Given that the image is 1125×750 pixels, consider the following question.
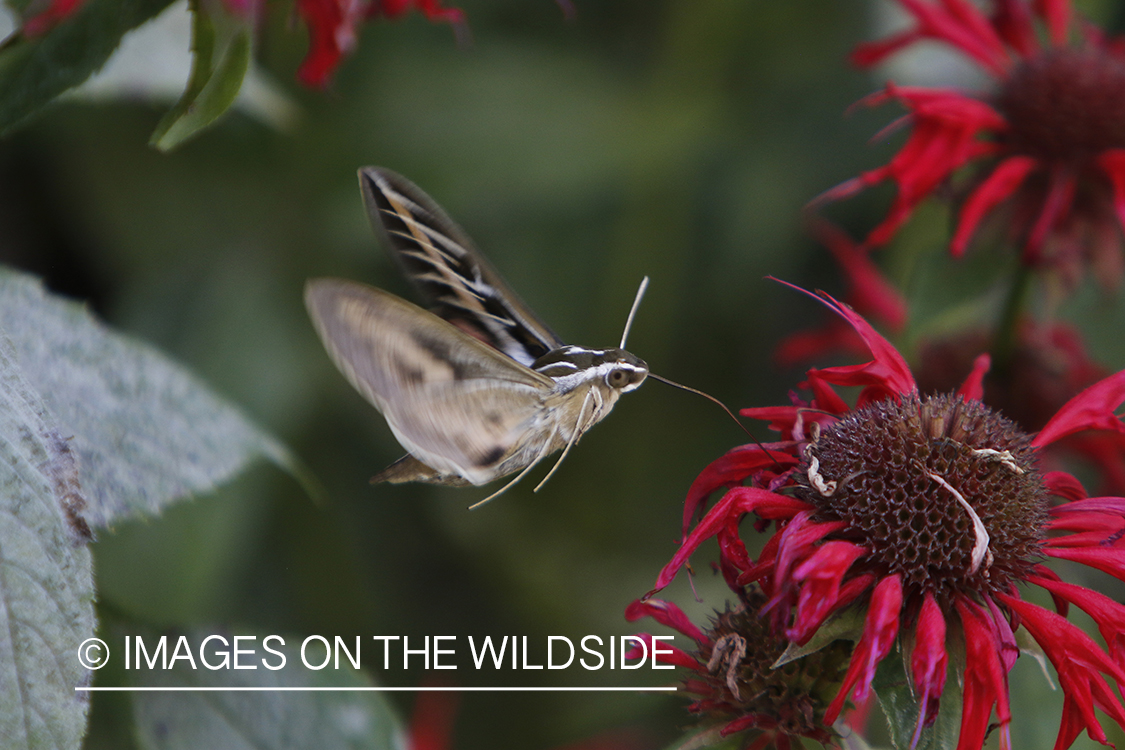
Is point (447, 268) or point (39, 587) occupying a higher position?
point (447, 268)

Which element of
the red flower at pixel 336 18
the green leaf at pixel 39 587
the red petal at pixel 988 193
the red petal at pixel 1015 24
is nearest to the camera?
the green leaf at pixel 39 587

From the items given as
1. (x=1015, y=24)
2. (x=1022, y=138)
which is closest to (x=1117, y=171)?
(x=1022, y=138)

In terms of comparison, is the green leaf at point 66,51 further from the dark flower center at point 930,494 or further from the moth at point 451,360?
the dark flower center at point 930,494

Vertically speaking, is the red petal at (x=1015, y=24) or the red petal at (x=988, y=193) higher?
the red petal at (x=1015, y=24)

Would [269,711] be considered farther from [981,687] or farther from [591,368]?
[981,687]

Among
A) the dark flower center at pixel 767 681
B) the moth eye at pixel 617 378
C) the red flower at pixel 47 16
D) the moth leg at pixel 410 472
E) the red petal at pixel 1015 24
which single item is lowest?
the dark flower center at pixel 767 681

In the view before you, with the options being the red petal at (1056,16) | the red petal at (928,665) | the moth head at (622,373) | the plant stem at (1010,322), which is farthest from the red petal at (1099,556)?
the red petal at (1056,16)

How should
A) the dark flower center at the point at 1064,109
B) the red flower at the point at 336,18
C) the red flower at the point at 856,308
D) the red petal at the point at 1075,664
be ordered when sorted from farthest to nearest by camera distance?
the red flower at the point at 856,308, the dark flower center at the point at 1064,109, the red flower at the point at 336,18, the red petal at the point at 1075,664
